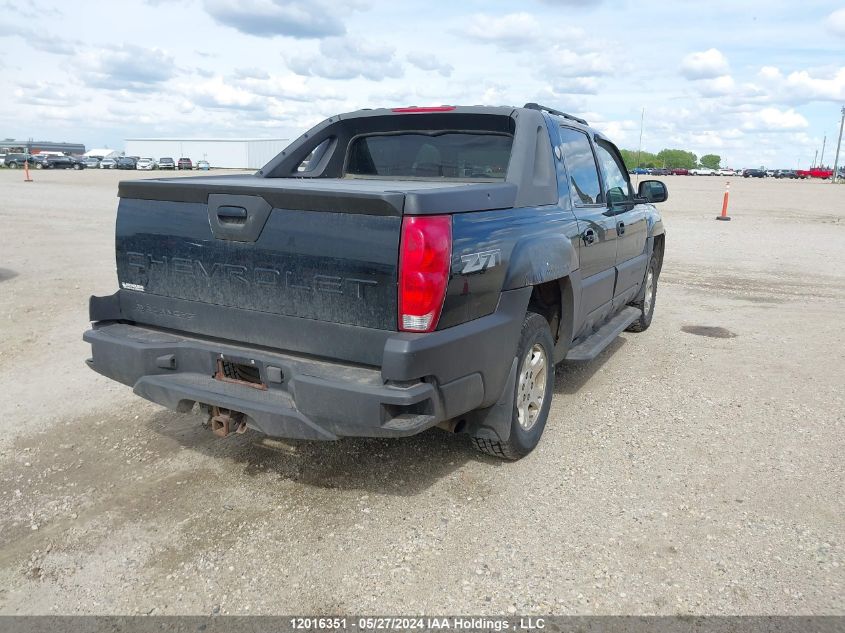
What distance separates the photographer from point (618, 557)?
9.99ft

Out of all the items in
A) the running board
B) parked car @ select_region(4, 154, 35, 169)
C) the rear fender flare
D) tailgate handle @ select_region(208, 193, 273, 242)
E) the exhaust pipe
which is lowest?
the exhaust pipe

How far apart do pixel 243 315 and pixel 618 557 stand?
2.03 meters

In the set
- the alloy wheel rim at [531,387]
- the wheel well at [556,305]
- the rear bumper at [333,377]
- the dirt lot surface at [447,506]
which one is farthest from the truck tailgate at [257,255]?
the wheel well at [556,305]

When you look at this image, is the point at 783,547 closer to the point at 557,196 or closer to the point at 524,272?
the point at 524,272

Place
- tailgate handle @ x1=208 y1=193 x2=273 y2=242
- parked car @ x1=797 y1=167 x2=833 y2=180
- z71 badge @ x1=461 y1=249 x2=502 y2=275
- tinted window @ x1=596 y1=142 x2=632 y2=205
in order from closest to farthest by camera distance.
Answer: z71 badge @ x1=461 y1=249 x2=502 y2=275 → tailgate handle @ x1=208 y1=193 x2=273 y2=242 → tinted window @ x1=596 y1=142 x2=632 y2=205 → parked car @ x1=797 y1=167 x2=833 y2=180

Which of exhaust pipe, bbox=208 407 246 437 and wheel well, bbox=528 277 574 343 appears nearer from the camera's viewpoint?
exhaust pipe, bbox=208 407 246 437

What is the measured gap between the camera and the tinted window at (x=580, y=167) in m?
4.63

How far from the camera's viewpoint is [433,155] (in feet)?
15.1

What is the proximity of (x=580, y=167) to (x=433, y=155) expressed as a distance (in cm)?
108

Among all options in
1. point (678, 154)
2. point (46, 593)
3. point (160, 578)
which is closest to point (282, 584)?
point (160, 578)

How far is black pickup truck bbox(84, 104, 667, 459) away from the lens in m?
2.91

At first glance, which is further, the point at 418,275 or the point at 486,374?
the point at 486,374

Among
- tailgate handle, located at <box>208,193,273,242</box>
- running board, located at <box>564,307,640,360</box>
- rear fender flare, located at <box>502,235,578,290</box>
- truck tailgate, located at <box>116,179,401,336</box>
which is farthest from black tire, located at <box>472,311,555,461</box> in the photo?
tailgate handle, located at <box>208,193,273,242</box>

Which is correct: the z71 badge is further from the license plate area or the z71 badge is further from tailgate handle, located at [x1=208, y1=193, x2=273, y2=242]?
the license plate area
